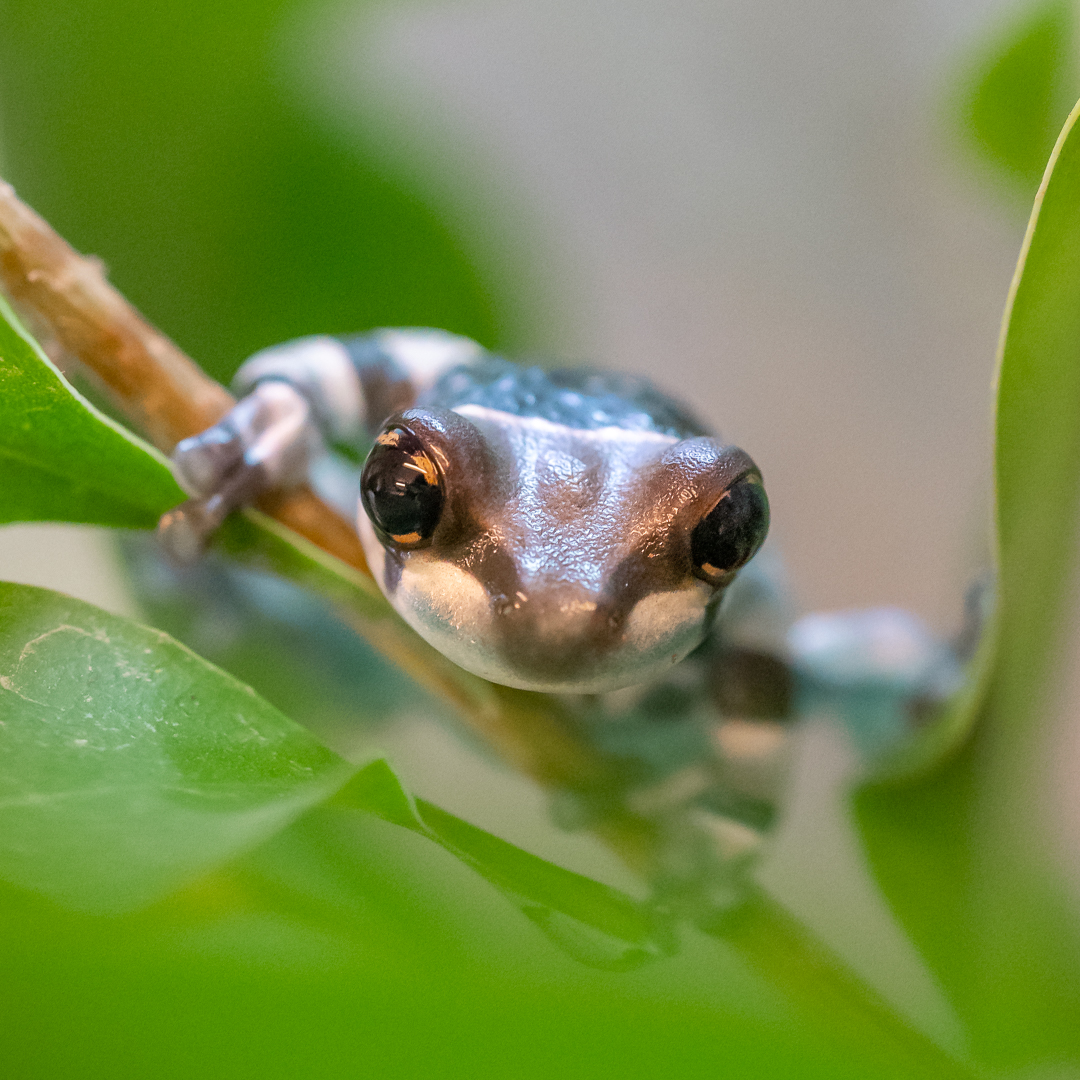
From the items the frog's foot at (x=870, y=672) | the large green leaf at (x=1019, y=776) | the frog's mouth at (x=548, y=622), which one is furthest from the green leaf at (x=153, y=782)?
the frog's foot at (x=870, y=672)

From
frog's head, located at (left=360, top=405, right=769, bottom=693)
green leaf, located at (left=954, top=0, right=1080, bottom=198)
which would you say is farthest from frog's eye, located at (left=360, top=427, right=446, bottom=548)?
green leaf, located at (left=954, top=0, right=1080, bottom=198)

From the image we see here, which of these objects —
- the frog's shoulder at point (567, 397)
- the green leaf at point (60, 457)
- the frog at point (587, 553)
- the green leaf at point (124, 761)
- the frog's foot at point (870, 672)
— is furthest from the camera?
the frog's foot at point (870, 672)

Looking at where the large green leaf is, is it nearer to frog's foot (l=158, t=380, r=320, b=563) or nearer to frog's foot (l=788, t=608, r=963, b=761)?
frog's foot (l=788, t=608, r=963, b=761)

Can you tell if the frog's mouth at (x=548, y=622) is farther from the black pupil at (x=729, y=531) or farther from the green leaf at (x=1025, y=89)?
the green leaf at (x=1025, y=89)

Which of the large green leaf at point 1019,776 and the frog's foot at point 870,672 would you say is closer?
the large green leaf at point 1019,776

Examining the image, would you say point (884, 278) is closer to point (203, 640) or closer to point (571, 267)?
point (571, 267)

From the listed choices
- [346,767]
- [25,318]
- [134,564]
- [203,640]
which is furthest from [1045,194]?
[134,564]
